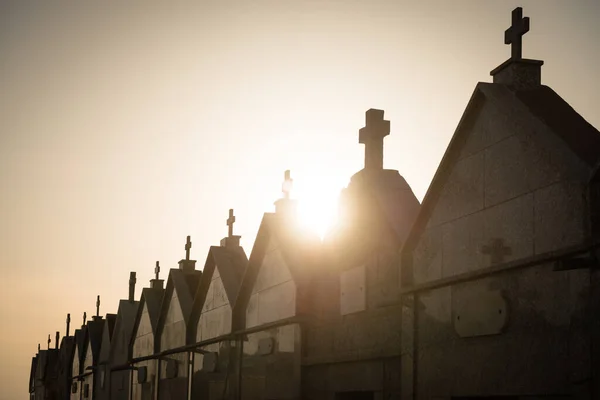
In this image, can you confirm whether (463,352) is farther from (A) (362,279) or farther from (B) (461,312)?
(A) (362,279)

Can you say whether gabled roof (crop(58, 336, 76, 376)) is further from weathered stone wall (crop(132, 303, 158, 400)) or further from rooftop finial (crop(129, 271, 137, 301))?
weathered stone wall (crop(132, 303, 158, 400))

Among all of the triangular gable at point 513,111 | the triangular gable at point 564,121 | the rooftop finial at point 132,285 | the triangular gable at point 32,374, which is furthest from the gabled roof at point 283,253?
the triangular gable at point 32,374

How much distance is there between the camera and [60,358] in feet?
152

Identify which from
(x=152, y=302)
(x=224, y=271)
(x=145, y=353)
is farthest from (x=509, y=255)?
(x=152, y=302)

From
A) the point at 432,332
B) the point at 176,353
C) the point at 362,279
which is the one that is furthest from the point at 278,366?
the point at 176,353

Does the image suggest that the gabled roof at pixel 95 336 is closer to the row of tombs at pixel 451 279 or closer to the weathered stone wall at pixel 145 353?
the weathered stone wall at pixel 145 353

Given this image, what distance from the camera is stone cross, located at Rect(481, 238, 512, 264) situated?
926cm

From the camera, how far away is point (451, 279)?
10.2m

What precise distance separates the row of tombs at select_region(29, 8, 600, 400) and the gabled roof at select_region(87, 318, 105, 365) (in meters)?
17.3

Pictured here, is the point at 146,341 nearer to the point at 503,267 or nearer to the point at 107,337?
the point at 107,337

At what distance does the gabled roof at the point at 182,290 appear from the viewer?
22.1 meters

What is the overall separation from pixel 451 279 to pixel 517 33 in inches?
115

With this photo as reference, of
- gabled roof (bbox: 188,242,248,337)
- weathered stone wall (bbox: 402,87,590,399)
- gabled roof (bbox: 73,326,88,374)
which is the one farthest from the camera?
gabled roof (bbox: 73,326,88,374)

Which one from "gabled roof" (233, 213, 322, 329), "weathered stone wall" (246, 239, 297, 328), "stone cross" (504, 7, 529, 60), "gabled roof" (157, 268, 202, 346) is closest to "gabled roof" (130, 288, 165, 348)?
"gabled roof" (157, 268, 202, 346)
